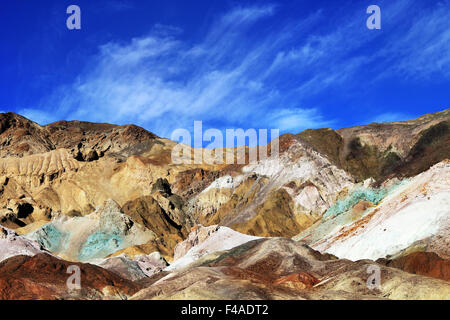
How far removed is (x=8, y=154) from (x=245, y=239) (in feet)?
284

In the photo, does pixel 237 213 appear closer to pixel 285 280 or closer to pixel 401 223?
pixel 401 223

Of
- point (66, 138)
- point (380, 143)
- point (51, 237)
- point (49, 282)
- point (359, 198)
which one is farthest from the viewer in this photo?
point (66, 138)

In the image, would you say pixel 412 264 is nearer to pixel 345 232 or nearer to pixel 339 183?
pixel 345 232

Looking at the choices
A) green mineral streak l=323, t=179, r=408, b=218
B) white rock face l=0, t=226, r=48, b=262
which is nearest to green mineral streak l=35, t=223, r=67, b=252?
white rock face l=0, t=226, r=48, b=262

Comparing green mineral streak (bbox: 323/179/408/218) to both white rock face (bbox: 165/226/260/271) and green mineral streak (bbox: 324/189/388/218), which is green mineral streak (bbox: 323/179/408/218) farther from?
white rock face (bbox: 165/226/260/271)

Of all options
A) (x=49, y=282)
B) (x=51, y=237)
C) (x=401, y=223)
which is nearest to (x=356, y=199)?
(x=401, y=223)

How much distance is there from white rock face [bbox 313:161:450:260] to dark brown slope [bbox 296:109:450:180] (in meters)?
26.8

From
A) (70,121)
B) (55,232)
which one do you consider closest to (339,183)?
(55,232)

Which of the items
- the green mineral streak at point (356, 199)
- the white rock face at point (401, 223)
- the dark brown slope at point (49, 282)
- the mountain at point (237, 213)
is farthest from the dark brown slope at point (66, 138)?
the dark brown slope at point (49, 282)

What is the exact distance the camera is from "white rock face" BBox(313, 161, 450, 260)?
3850 centimetres

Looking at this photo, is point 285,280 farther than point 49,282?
No

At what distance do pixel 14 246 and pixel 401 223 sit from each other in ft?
103

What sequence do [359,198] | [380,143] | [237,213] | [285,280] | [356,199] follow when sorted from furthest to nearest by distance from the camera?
[380,143] → [237,213] → [356,199] → [359,198] → [285,280]

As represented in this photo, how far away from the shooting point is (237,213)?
248 ft
